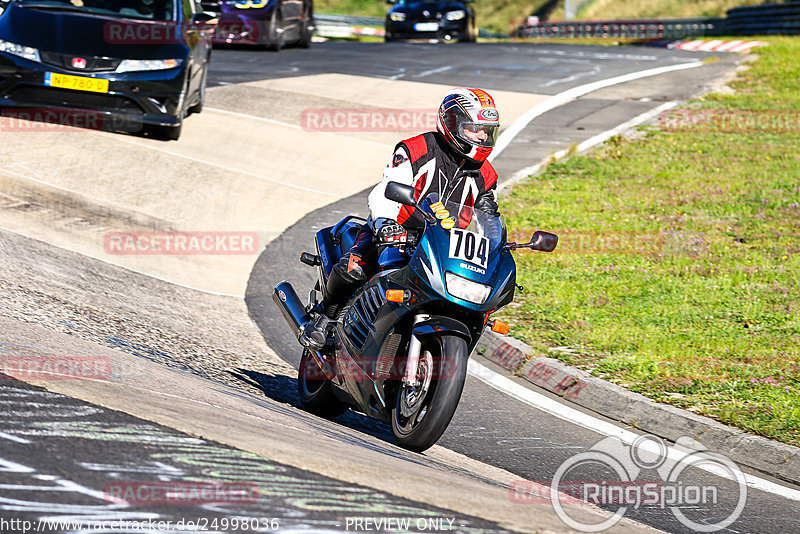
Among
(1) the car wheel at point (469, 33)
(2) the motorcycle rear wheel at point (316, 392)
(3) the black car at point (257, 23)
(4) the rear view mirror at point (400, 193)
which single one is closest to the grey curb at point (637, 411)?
(2) the motorcycle rear wheel at point (316, 392)

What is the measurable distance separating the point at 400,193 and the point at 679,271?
5110 mm

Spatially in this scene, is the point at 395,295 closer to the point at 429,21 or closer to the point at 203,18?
the point at 203,18

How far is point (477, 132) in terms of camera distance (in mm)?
5805

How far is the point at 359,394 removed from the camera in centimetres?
571

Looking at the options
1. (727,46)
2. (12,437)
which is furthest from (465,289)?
(727,46)

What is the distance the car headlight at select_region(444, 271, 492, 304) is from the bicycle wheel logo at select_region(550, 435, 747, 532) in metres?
1.08

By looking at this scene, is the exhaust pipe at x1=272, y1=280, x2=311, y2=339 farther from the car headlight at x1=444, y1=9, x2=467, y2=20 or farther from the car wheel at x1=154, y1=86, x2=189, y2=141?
the car headlight at x1=444, y1=9, x2=467, y2=20

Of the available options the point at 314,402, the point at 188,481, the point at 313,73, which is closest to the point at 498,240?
the point at 314,402

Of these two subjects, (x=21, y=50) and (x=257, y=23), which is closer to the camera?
(x=21, y=50)

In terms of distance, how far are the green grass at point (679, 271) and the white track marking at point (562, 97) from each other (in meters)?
1.68

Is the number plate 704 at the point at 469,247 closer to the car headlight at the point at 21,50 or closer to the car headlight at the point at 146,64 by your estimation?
the car headlight at the point at 146,64

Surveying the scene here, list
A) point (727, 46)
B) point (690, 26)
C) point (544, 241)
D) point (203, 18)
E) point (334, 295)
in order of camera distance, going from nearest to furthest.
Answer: point (544, 241), point (334, 295), point (203, 18), point (727, 46), point (690, 26)

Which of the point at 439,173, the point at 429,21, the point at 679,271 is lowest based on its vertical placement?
the point at 679,271

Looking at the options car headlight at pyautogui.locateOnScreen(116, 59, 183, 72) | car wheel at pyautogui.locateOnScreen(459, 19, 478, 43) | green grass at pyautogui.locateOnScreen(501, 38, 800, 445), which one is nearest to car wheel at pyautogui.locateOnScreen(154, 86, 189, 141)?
car headlight at pyautogui.locateOnScreen(116, 59, 183, 72)
